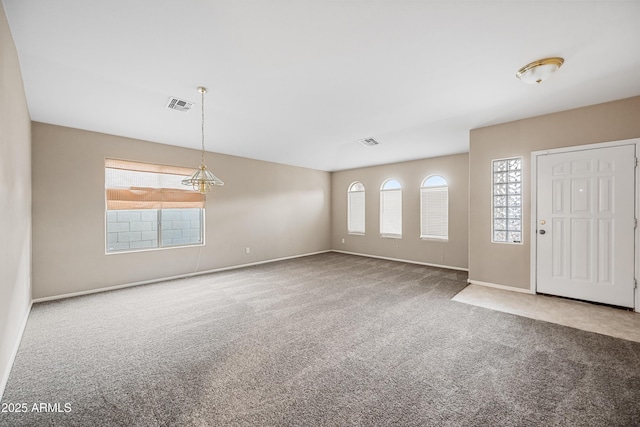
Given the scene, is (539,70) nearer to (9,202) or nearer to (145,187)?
(9,202)

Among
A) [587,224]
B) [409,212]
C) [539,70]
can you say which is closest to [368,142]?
[409,212]

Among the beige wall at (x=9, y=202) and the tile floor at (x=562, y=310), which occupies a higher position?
the beige wall at (x=9, y=202)

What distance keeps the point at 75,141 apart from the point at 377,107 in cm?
456

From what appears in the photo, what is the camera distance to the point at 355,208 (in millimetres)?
7629

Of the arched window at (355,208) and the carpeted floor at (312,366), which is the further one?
the arched window at (355,208)

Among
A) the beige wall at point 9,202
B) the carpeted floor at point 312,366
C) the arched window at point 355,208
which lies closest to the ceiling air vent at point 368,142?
the arched window at point 355,208

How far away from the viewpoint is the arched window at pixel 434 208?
5.87 m

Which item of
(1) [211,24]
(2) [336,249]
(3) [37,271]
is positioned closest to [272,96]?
(1) [211,24]

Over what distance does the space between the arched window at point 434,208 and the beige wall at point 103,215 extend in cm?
328

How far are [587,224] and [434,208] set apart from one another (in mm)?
2766

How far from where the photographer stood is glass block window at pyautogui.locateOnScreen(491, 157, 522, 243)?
391 centimetres

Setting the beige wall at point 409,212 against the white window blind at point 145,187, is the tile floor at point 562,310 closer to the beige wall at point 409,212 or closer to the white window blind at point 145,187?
the beige wall at point 409,212

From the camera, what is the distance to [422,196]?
6176 mm

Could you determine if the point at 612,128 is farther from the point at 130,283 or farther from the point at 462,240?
the point at 130,283
